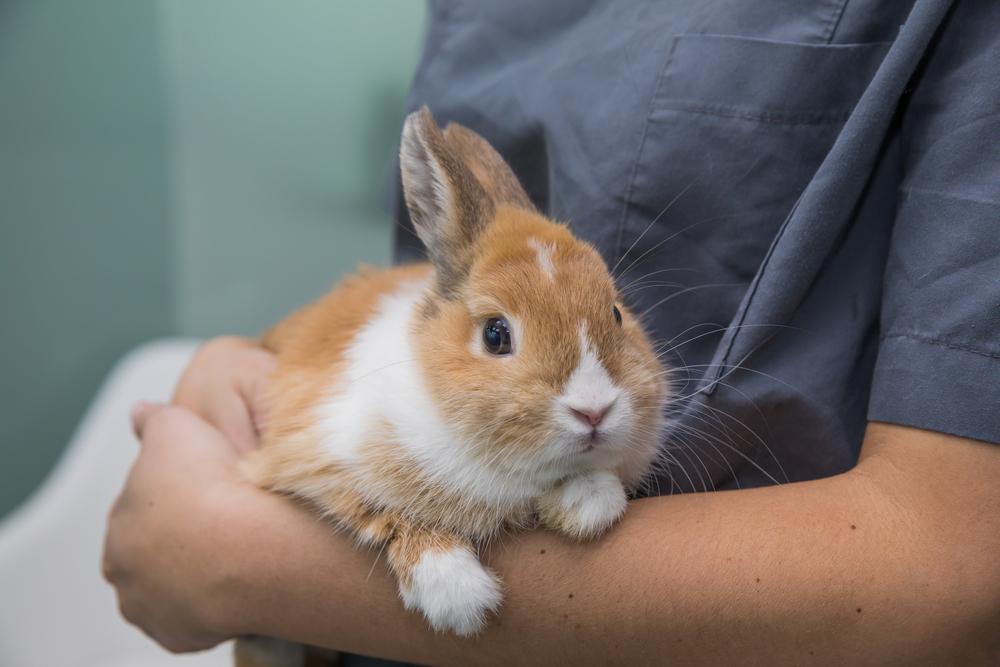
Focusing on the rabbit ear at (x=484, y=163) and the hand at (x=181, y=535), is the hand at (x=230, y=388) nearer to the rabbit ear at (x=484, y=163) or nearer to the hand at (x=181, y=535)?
the hand at (x=181, y=535)

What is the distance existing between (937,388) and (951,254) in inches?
4.7

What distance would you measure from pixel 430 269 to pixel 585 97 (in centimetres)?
28

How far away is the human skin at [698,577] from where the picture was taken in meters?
0.74

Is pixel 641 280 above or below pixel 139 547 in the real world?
above

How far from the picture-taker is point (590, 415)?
802mm

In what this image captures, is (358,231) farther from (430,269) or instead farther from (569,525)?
(569,525)

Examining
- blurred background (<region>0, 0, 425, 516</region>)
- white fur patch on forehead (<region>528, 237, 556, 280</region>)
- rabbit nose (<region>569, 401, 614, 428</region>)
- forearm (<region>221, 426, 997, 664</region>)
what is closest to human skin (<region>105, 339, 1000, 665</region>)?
forearm (<region>221, 426, 997, 664</region>)

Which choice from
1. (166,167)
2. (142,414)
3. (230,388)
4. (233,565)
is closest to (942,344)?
(233,565)

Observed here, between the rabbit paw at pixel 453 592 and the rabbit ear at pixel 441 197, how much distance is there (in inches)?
11.8

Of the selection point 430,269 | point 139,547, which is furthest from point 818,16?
point 139,547

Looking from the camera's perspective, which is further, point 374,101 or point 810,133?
point 374,101

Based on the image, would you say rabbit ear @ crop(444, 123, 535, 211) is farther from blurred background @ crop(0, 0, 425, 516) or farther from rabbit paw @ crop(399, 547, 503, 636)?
blurred background @ crop(0, 0, 425, 516)

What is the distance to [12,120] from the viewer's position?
2.26 m

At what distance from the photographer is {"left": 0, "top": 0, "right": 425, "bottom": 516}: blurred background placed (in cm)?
230
